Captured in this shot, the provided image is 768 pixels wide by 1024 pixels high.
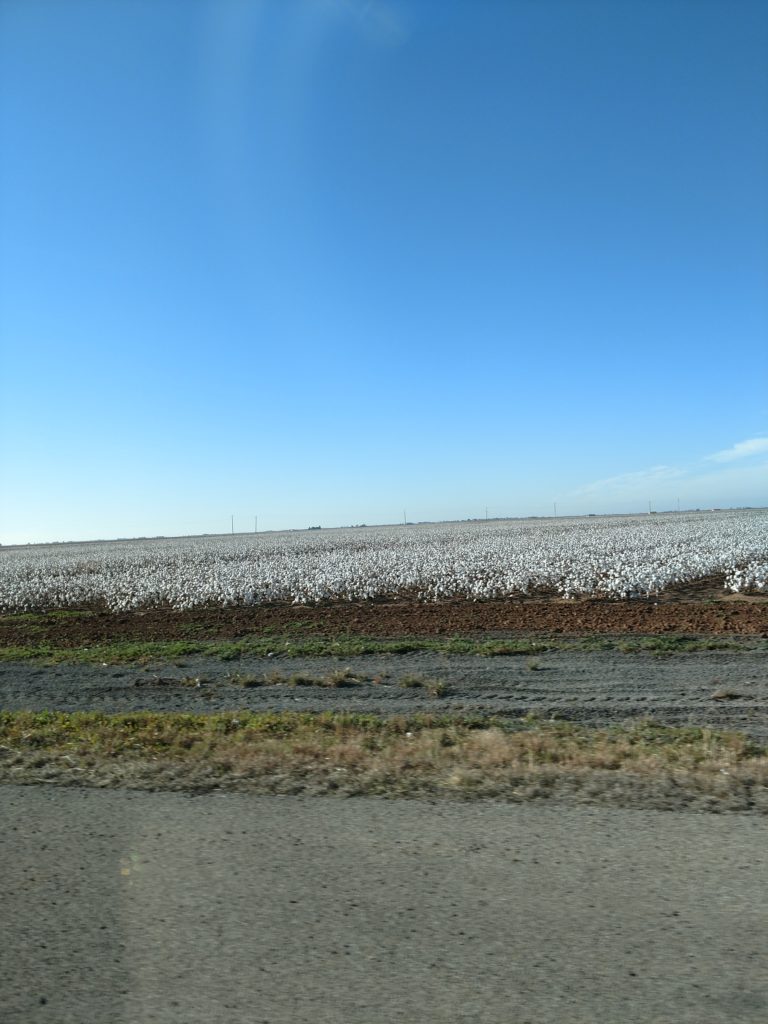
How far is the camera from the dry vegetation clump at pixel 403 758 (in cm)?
550

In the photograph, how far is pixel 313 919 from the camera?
3693 millimetres

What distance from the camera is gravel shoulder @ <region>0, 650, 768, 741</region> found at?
9.21m

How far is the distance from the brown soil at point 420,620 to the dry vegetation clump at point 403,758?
7.77 m

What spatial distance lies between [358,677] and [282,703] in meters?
1.86

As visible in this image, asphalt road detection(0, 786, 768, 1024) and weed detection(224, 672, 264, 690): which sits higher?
asphalt road detection(0, 786, 768, 1024)

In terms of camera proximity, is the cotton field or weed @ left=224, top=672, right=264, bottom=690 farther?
the cotton field

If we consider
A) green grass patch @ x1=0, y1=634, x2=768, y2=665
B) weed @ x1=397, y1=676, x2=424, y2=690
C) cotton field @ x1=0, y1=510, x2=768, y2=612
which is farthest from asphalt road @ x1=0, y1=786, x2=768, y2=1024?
cotton field @ x1=0, y1=510, x2=768, y2=612

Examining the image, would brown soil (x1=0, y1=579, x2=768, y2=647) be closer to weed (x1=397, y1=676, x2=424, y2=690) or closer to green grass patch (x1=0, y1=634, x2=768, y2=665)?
green grass patch (x1=0, y1=634, x2=768, y2=665)

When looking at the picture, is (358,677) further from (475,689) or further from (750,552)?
(750,552)

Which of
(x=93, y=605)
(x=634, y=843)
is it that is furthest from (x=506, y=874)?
(x=93, y=605)

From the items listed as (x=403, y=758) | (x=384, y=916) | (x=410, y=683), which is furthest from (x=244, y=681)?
(x=384, y=916)

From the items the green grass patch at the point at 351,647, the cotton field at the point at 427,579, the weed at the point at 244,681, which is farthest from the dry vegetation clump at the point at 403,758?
the cotton field at the point at 427,579

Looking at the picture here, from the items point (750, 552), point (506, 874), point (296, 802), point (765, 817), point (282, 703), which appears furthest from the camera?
point (750, 552)

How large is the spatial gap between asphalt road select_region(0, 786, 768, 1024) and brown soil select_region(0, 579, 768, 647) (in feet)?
36.1
